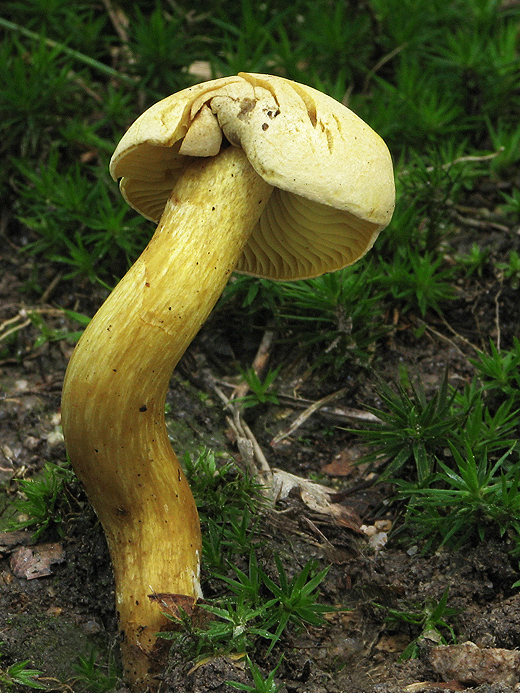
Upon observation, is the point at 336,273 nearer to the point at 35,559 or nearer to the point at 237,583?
the point at 237,583

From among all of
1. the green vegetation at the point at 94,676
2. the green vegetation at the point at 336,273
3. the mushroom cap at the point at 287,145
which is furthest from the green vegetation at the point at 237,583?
the mushroom cap at the point at 287,145

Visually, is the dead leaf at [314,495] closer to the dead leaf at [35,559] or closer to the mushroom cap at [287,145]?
the dead leaf at [35,559]

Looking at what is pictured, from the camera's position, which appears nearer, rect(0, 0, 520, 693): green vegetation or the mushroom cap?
the mushroom cap

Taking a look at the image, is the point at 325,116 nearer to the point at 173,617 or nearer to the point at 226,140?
the point at 226,140

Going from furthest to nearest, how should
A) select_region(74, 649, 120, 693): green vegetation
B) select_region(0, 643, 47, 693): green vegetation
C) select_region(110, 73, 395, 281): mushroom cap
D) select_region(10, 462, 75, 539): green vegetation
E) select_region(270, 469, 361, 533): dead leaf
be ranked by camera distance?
select_region(270, 469, 361, 533): dead leaf < select_region(10, 462, 75, 539): green vegetation < select_region(74, 649, 120, 693): green vegetation < select_region(0, 643, 47, 693): green vegetation < select_region(110, 73, 395, 281): mushroom cap

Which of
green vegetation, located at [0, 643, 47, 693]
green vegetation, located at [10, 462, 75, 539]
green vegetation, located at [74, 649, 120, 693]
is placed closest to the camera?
green vegetation, located at [0, 643, 47, 693]

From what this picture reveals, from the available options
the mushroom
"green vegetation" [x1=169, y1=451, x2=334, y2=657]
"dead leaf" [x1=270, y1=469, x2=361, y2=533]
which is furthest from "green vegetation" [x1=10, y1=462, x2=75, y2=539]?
"dead leaf" [x1=270, y1=469, x2=361, y2=533]

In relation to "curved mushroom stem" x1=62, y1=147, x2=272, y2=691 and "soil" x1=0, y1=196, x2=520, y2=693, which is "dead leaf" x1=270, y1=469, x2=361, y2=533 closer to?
"soil" x1=0, y1=196, x2=520, y2=693

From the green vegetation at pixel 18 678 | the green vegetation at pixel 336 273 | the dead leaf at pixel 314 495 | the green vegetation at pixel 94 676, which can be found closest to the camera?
the green vegetation at pixel 18 678
